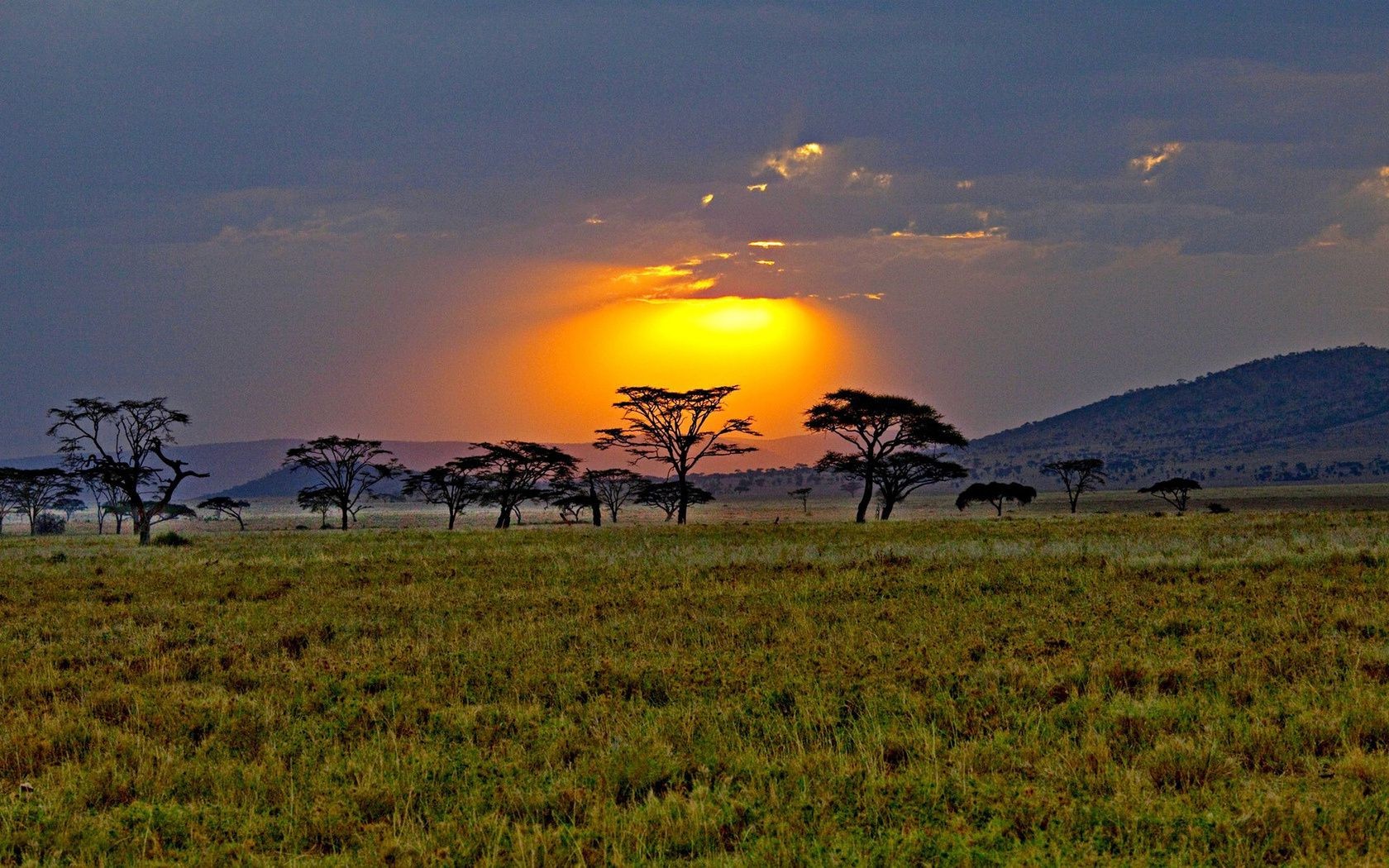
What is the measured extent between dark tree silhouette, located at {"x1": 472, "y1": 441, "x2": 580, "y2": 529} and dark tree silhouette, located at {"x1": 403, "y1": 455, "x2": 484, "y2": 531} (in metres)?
1.16

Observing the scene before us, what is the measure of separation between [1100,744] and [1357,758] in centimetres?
Answer: 165

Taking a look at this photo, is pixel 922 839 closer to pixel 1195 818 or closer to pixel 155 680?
pixel 1195 818

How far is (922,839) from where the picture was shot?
213 inches

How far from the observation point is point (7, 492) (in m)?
88.1

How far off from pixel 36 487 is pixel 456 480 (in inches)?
1742

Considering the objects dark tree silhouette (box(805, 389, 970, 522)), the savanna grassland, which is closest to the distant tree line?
dark tree silhouette (box(805, 389, 970, 522))

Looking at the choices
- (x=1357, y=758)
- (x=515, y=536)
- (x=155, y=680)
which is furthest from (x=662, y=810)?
(x=515, y=536)

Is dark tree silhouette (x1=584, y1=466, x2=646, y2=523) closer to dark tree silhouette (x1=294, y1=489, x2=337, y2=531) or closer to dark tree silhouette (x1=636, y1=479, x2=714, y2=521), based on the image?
dark tree silhouette (x1=636, y1=479, x2=714, y2=521)

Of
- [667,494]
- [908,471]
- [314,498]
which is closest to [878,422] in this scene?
[908,471]

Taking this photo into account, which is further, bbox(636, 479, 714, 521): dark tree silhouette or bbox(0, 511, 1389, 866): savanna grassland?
bbox(636, 479, 714, 521): dark tree silhouette

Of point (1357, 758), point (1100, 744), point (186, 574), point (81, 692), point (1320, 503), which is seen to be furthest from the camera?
point (1320, 503)

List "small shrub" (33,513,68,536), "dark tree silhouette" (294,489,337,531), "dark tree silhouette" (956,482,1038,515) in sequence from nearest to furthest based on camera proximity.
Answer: "dark tree silhouette" (956,482,1038,515), "small shrub" (33,513,68,536), "dark tree silhouette" (294,489,337,531)

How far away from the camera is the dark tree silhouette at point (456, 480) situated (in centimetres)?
7831

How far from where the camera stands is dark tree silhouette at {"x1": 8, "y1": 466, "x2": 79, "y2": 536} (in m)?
81.9
